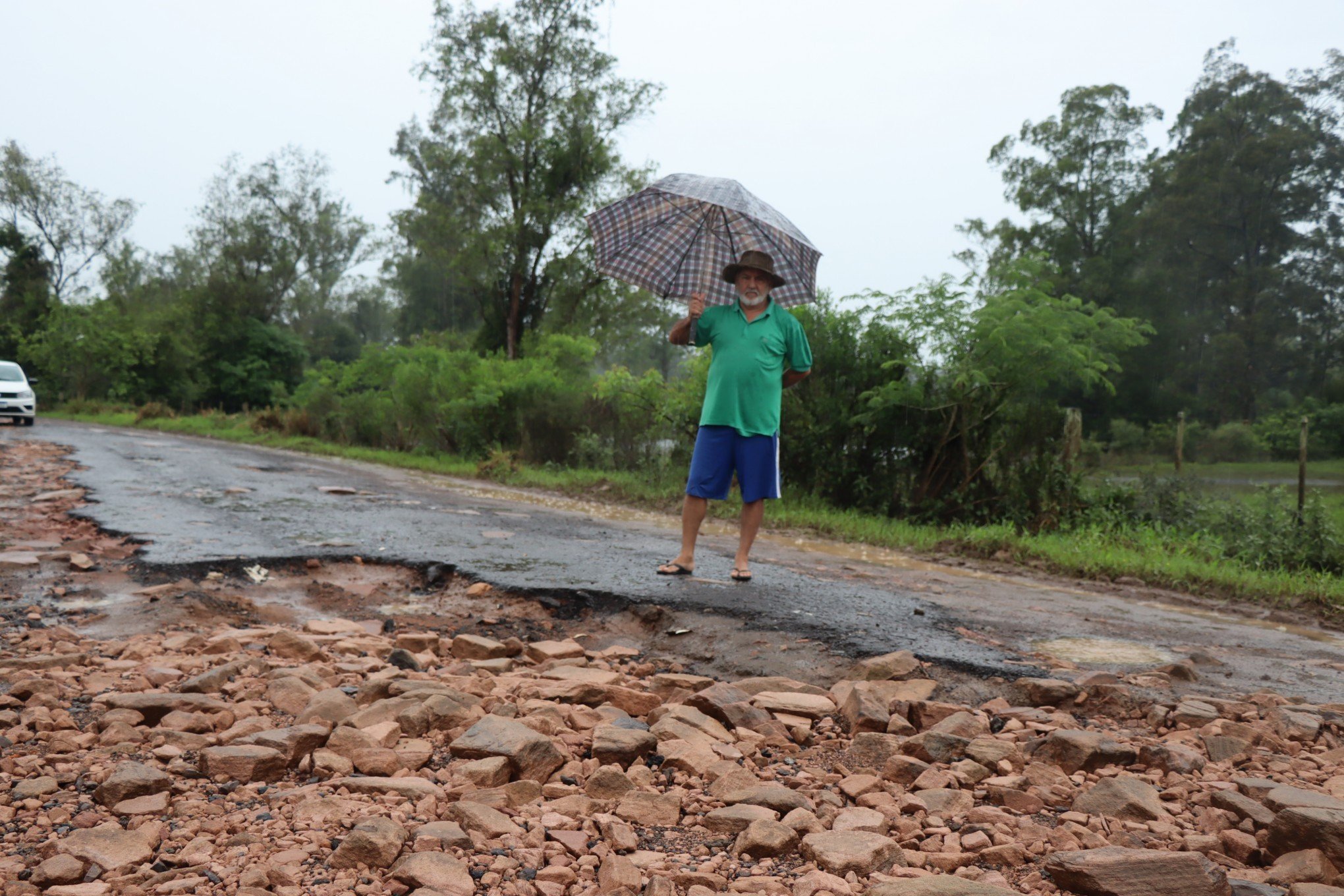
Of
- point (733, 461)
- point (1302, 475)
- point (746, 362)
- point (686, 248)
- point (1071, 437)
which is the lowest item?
point (733, 461)

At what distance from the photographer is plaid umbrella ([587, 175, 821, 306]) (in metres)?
5.54

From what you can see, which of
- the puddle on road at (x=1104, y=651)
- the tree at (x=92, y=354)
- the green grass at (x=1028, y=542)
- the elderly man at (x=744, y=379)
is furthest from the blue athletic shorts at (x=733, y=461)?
the tree at (x=92, y=354)

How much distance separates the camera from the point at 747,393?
16.7 feet

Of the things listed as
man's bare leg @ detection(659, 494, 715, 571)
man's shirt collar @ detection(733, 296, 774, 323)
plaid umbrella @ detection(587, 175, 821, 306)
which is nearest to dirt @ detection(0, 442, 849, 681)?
man's bare leg @ detection(659, 494, 715, 571)

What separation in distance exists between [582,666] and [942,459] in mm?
6864

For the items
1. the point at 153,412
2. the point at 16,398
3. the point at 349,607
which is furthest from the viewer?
the point at 153,412

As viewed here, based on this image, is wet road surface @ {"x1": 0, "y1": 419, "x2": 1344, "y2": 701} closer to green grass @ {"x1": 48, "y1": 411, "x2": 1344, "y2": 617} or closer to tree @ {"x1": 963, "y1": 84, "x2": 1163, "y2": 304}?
green grass @ {"x1": 48, "y1": 411, "x2": 1344, "y2": 617}

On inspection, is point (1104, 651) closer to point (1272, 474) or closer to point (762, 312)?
point (762, 312)

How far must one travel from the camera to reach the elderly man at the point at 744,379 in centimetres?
507

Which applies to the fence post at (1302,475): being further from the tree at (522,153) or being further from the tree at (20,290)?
the tree at (20,290)

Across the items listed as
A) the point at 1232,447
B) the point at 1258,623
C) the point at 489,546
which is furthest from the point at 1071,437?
the point at 1232,447

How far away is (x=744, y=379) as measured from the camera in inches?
199

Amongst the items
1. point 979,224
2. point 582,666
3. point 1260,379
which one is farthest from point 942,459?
point 979,224

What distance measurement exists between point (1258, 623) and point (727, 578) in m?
3.29
